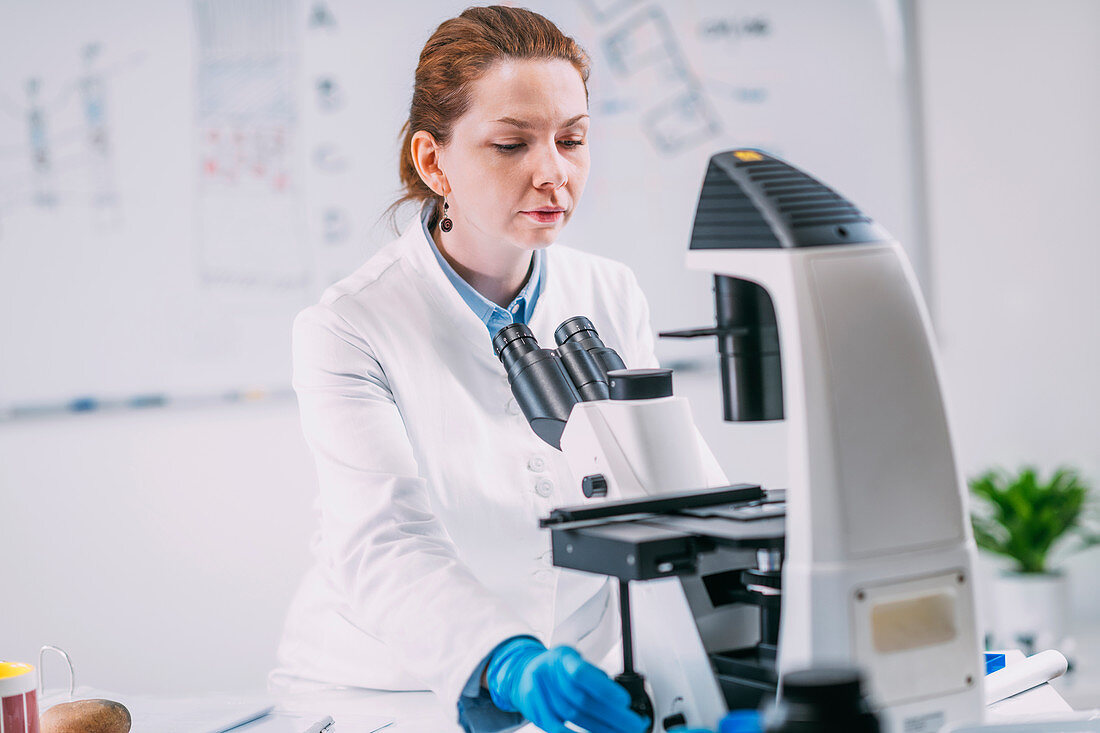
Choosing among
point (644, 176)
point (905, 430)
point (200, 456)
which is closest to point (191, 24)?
point (200, 456)

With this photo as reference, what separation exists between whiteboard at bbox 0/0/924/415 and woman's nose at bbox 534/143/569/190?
40.6 inches

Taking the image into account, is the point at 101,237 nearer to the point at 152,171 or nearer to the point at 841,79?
the point at 152,171

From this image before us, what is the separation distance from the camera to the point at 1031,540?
9.60ft

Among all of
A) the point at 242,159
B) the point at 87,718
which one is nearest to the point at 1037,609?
the point at 242,159

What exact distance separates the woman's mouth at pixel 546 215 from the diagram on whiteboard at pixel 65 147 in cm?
147

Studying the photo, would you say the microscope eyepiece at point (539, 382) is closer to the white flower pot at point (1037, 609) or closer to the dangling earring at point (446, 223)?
the dangling earring at point (446, 223)

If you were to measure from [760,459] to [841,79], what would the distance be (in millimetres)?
1147

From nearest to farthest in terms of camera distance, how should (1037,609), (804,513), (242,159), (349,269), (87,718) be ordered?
(804,513) → (87,718) → (242,159) → (349,269) → (1037,609)

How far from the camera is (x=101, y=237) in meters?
2.41

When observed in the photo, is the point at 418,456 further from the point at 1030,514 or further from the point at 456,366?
the point at 1030,514

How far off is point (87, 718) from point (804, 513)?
0.81 m

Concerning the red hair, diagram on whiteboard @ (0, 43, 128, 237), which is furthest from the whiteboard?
the red hair

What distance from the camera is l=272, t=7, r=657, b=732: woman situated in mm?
1239

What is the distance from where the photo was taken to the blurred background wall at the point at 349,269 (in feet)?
7.87
